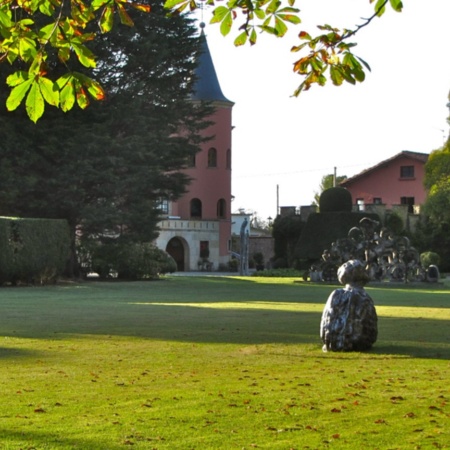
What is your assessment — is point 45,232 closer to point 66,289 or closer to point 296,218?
point 66,289

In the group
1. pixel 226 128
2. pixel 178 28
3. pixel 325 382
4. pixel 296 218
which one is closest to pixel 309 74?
pixel 325 382

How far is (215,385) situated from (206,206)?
72.5 m

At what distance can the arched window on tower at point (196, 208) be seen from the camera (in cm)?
8325

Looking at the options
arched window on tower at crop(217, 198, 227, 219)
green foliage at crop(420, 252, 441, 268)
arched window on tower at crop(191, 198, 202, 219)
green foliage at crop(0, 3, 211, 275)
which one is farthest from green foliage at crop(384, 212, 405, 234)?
green foliage at crop(0, 3, 211, 275)

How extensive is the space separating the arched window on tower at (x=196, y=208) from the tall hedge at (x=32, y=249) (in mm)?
41192

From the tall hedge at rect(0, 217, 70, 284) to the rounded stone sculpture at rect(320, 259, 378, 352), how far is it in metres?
25.4

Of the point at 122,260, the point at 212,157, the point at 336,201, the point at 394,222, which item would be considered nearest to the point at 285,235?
the point at 394,222

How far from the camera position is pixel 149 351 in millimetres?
14445

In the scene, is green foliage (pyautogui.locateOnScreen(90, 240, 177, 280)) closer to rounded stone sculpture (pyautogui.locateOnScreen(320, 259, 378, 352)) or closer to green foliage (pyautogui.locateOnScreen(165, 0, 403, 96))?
rounded stone sculpture (pyautogui.locateOnScreen(320, 259, 378, 352))

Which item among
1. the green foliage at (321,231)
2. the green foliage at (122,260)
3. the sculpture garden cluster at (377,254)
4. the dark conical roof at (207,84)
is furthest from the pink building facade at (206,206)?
the sculpture garden cluster at (377,254)

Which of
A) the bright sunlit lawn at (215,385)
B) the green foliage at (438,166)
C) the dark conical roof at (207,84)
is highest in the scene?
the dark conical roof at (207,84)

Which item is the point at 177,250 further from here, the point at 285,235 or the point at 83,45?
the point at 83,45

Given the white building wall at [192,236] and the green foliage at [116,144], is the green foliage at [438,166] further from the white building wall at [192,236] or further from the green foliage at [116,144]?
the green foliage at [116,144]

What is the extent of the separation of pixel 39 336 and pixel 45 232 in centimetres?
2411
